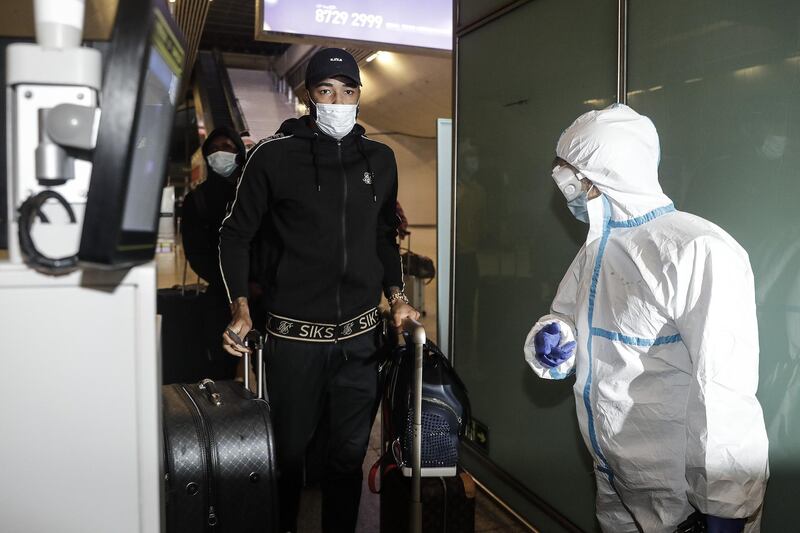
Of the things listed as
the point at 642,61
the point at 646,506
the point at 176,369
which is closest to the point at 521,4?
the point at 642,61

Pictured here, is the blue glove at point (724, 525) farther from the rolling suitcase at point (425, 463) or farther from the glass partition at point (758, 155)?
the rolling suitcase at point (425, 463)

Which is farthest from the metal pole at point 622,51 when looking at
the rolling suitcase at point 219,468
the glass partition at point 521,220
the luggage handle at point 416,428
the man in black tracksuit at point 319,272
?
the rolling suitcase at point 219,468

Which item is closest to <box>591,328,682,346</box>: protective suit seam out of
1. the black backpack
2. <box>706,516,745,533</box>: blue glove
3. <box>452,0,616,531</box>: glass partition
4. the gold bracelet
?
<box>706,516,745,533</box>: blue glove

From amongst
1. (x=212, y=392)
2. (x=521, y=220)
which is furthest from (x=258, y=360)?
(x=521, y=220)

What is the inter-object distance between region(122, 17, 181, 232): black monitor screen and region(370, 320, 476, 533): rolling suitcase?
3.24 feet

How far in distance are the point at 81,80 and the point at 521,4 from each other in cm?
243

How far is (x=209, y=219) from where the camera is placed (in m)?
3.72

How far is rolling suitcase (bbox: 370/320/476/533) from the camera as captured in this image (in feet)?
6.47

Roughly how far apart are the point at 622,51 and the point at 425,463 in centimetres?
157

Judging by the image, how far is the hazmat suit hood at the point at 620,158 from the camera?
1.70 m

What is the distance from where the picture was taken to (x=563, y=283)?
210 centimetres

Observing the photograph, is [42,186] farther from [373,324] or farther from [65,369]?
[373,324]

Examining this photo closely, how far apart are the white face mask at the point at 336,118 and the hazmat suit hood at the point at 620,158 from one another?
0.82m

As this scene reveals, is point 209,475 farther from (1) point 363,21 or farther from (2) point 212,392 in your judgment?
(1) point 363,21
